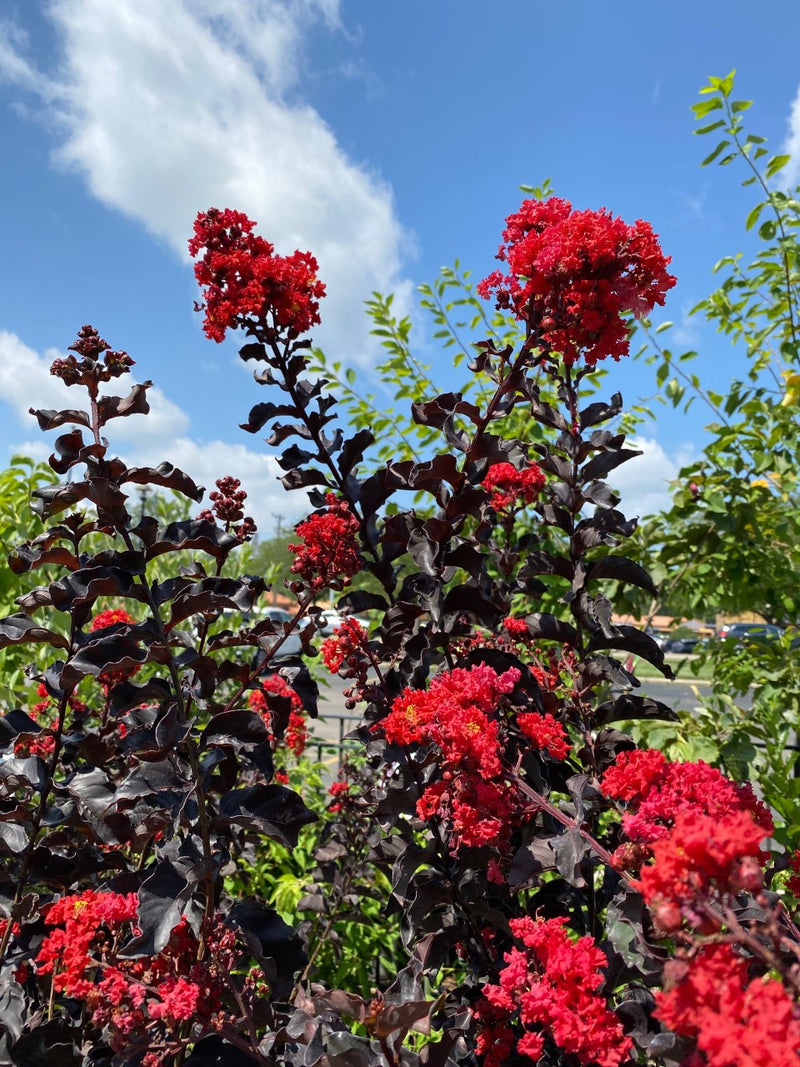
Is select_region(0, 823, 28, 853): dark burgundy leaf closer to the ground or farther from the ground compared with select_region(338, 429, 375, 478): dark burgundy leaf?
closer to the ground

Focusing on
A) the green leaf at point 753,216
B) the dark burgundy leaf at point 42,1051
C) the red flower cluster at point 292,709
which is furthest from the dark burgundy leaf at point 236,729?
the green leaf at point 753,216

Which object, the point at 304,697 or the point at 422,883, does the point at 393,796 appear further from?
the point at 304,697

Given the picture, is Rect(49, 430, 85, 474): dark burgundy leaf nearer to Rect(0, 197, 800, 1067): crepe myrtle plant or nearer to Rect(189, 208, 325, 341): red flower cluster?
Rect(0, 197, 800, 1067): crepe myrtle plant

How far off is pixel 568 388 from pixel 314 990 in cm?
152

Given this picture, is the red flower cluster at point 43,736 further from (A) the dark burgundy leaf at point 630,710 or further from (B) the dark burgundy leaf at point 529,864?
(A) the dark burgundy leaf at point 630,710

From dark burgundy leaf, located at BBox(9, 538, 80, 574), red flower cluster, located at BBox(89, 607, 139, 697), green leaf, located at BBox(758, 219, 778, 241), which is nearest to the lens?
dark burgundy leaf, located at BBox(9, 538, 80, 574)

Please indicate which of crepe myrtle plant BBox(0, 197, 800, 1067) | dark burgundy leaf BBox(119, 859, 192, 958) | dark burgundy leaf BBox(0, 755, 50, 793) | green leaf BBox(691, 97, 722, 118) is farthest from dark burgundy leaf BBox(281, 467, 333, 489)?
green leaf BBox(691, 97, 722, 118)

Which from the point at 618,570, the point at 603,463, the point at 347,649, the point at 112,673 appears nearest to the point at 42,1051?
the point at 112,673

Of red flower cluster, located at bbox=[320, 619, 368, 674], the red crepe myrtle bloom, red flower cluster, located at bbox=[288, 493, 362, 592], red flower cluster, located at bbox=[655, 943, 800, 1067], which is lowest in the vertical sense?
red flower cluster, located at bbox=[655, 943, 800, 1067]

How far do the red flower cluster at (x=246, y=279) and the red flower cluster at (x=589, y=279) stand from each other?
0.60 metres

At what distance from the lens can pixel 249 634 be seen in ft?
5.09

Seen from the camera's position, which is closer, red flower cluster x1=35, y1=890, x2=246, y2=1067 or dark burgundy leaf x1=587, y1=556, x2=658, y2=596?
red flower cluster x1=35, y1=890, x2=246, y2=1067

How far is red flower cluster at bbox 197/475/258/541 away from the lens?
174cm

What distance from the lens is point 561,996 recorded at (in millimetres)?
1032
